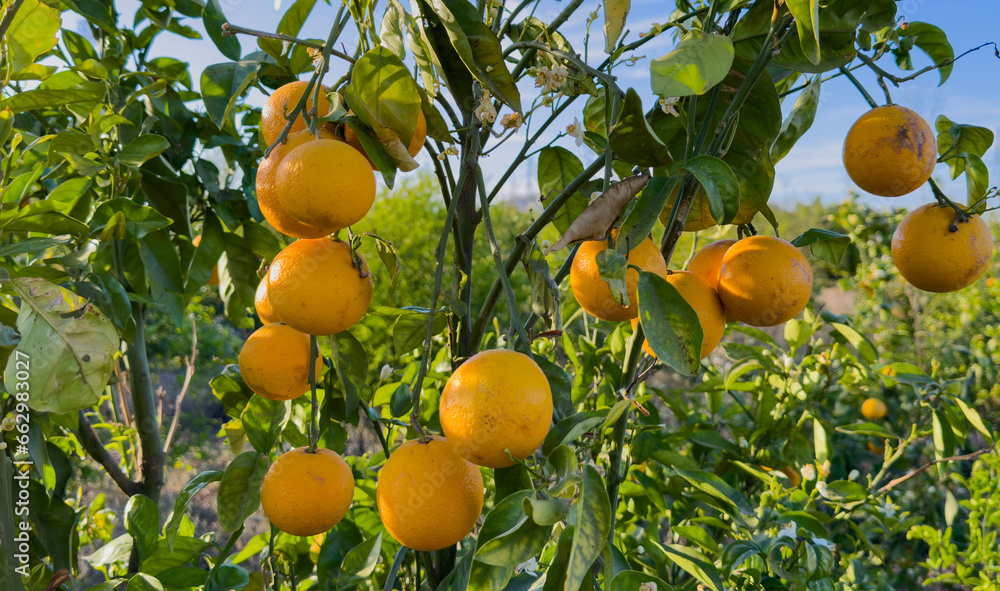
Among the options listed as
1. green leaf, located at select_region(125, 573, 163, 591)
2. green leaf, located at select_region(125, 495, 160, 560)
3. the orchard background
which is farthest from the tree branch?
green leaf, located at select_region(125, 573, 163, 591)

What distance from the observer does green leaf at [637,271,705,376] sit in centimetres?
33

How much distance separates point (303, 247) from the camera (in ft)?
1.44

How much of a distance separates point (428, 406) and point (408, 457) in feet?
1.07

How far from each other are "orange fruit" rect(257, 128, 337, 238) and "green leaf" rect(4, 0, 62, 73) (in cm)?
30

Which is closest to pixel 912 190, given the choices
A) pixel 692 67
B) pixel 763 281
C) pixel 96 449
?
pixel 763 281

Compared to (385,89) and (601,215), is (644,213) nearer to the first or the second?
(601,215)

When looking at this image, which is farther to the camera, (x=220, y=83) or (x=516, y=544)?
(x=220, y=83)

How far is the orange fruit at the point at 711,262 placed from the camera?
0.46 meters

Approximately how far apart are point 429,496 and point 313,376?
143 millimetres

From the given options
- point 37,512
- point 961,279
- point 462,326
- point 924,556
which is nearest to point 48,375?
point 462,326

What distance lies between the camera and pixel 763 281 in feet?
1.34

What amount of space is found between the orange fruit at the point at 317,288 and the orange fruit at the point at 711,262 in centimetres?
25

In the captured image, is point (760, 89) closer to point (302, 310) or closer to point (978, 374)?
point (302, 310)

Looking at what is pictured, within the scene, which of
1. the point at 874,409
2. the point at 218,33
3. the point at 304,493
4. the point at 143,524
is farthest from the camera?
the point at 874,409
